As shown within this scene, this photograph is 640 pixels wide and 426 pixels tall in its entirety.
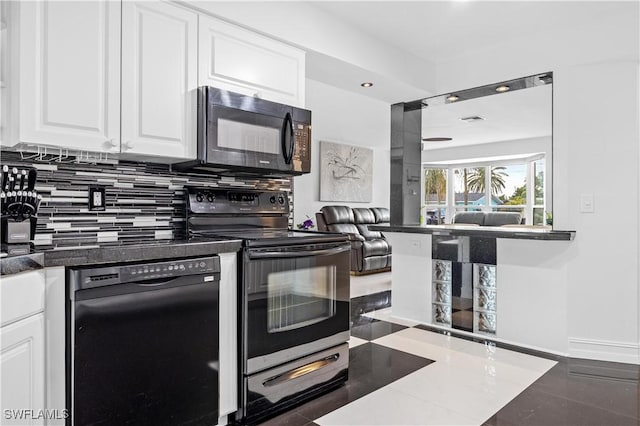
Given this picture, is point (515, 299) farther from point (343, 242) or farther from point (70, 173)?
point (70, 173)

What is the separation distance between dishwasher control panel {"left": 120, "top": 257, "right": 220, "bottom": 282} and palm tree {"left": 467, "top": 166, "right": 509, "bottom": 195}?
7705 millimetres

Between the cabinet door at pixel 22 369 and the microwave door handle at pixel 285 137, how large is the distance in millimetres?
1469

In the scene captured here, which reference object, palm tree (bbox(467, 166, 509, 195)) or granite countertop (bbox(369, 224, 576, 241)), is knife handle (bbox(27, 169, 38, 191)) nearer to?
granite countertop (bbox(369, 224, 576, 241))

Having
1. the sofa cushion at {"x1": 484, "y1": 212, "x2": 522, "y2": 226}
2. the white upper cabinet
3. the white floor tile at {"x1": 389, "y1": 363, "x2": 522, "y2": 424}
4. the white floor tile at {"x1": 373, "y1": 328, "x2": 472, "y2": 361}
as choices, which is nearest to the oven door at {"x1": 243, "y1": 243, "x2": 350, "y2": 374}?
the white floor tile at {"x1": 389, "y1": 363, "x2": 522, "y2": 424}

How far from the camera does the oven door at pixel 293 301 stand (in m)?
2.04

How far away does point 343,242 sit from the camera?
2.46 m

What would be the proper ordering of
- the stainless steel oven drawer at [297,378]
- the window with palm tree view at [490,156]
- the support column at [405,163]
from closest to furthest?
the stainless steel oven drawer at [297,378] < the support column at [405,163] < the window with palm tree view at [490,156]

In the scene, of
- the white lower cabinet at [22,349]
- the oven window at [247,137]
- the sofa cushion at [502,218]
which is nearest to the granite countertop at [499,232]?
the oven window at [247,137]

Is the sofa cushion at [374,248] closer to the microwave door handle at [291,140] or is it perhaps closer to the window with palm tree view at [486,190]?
the window with palm tree view at [486,190]

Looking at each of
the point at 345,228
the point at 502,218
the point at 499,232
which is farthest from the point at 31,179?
the point at 502,218

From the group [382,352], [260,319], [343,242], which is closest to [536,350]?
[382,352]

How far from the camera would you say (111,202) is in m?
2.18

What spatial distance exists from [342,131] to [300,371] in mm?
5018

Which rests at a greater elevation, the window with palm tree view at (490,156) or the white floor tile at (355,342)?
the window with palm tree view at (490,156)
